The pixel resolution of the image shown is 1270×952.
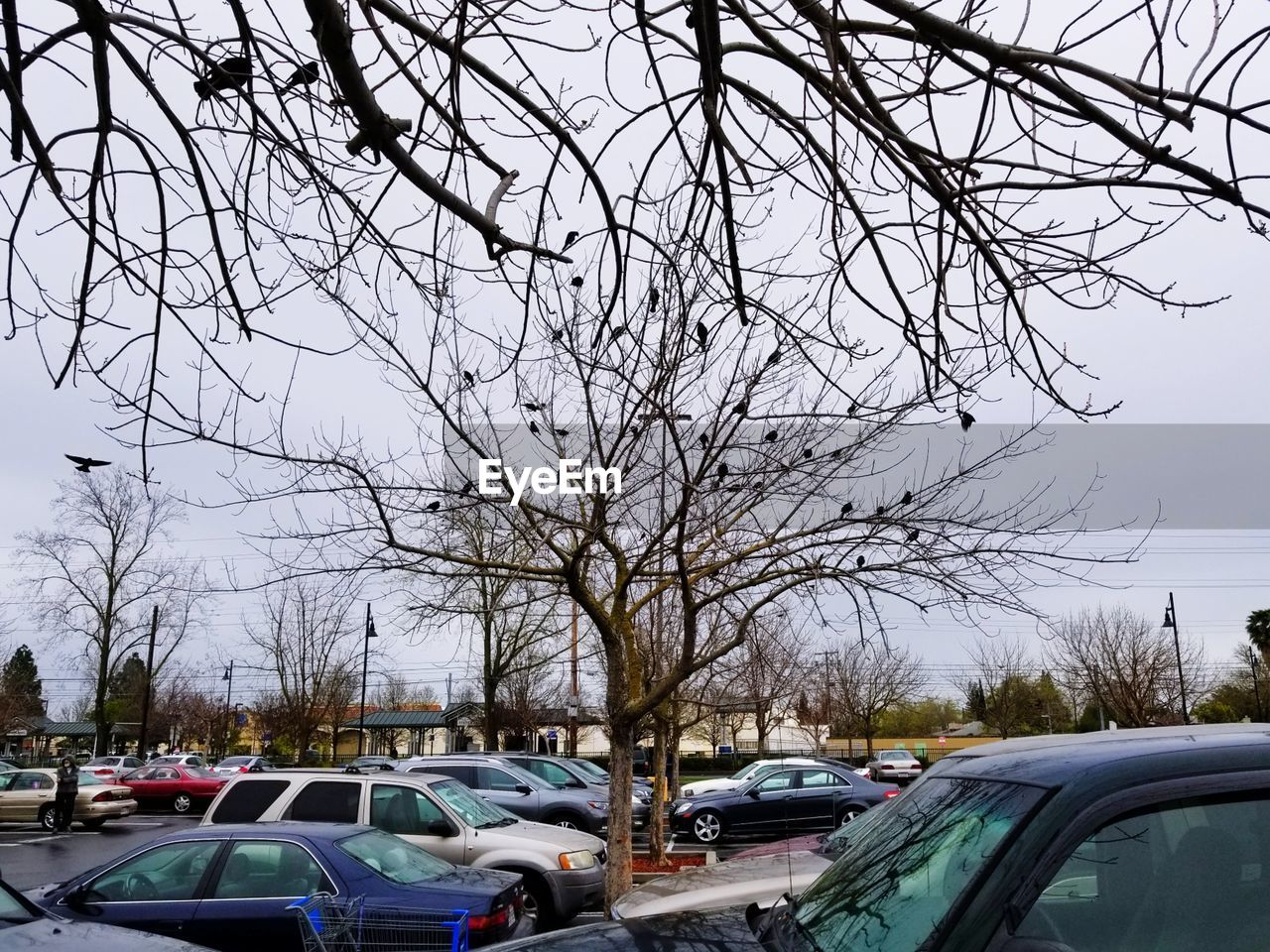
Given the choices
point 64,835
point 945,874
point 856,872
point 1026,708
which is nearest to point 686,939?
point 856,872

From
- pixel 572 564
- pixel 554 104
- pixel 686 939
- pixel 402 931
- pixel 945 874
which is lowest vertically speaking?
pixel 402 931

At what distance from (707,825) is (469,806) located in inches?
335

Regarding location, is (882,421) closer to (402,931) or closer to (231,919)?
(402,931)

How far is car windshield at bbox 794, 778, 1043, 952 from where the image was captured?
90.6 inches

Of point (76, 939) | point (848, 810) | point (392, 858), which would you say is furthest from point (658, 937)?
point (848, 810)

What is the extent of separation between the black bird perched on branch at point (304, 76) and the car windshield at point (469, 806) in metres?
8.74

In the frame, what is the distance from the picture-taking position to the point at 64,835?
76.8 feet

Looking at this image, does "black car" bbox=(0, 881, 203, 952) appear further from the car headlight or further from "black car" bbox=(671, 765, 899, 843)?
"black car" bbox=(671, 765, 899, 843)

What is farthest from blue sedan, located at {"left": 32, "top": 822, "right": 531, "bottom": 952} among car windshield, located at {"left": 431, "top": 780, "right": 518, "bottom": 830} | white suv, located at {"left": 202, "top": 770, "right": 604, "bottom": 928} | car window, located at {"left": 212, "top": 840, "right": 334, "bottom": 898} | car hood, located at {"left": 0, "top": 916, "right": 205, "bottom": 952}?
car windshield, located at {"left": 431, "top": 780, "right": 518, "bottom": 830}

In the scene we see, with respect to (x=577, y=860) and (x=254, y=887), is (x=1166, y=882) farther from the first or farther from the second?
(x=577, y=860)

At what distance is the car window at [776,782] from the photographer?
64.1ft

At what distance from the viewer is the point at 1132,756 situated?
232 cm

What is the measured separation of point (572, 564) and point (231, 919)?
3.58 m

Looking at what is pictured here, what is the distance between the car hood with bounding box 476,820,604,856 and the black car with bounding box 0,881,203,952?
5.90 m
